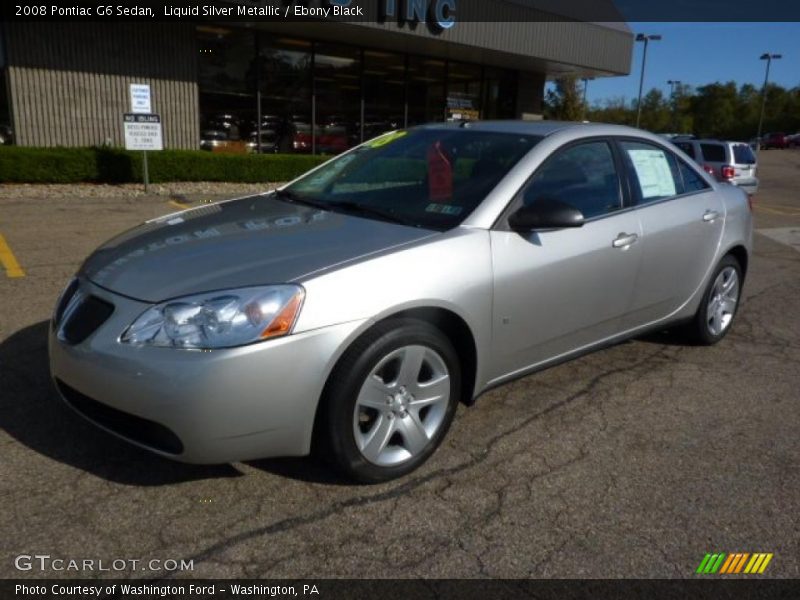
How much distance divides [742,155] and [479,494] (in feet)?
56.3

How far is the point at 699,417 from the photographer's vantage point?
372 centimetres

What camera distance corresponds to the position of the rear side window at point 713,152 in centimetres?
1700

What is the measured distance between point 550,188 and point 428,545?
6.22 ft

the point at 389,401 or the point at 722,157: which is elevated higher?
the point at 722,157

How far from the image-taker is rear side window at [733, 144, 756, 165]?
666 inches

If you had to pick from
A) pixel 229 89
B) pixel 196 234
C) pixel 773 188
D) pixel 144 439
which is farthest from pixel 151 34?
pixel 773 188

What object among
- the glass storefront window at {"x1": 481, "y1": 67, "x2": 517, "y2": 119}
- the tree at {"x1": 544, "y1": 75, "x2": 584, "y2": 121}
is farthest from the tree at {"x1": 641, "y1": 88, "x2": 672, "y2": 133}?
the glass storefront window at {"x1": 481, "y1": 67, "x2": 517, "y2": 119}

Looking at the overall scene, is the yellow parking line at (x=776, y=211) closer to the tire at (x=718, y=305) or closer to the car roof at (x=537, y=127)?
the tire at (x=718, y=305)

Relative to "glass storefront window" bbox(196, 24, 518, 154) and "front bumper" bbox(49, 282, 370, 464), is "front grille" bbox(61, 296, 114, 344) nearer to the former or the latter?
"front bumper" bbox(49, 282, 370, 464)

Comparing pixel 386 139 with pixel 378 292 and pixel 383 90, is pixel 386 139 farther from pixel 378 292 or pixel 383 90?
pixel 383 90

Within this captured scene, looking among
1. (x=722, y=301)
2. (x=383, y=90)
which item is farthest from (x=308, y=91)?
(x=722, y=301)

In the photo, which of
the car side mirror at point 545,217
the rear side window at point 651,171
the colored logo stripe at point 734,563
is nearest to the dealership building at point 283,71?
the rear side window at point 651,171

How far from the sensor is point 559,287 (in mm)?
3395

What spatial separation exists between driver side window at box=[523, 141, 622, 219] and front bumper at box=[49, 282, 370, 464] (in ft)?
4.53
